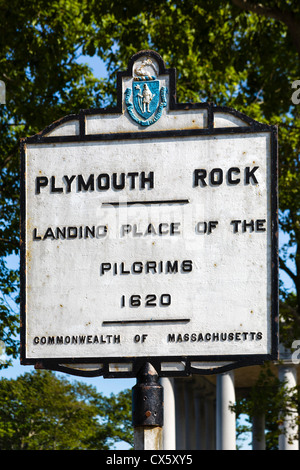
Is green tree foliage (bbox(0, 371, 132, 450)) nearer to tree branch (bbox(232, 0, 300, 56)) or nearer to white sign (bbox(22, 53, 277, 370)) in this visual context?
tree branch (bbox(232, 0, 300, 56))

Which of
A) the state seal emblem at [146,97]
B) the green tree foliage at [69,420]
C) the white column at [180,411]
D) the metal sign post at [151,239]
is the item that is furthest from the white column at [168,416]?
the state seal emblem at [146,97]

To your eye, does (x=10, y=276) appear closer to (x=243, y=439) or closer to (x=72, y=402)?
(x=72, y=402)

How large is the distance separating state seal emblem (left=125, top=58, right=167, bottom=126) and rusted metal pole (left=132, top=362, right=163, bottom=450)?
73.3 inches

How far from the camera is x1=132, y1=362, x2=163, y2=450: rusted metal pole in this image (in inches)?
243

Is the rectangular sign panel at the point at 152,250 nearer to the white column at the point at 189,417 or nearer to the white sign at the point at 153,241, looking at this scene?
the white sign at the point at 153,241

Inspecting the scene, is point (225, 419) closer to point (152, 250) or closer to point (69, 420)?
point (69, 420)

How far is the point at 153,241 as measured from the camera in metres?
6.44

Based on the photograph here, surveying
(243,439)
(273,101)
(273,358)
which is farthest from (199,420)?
(273,358)

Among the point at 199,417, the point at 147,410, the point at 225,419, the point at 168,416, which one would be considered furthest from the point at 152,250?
the point at 199,417

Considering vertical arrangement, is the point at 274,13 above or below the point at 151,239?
above

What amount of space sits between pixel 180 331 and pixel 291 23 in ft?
44.7

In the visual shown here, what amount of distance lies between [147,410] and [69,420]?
46321 mm

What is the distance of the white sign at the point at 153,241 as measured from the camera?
20.7 ft

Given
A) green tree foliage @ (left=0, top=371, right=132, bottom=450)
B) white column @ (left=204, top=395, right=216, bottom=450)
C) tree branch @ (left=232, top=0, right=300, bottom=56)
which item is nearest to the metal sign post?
tree branch @ (left=232, top=0, right=300, bottom=56)
